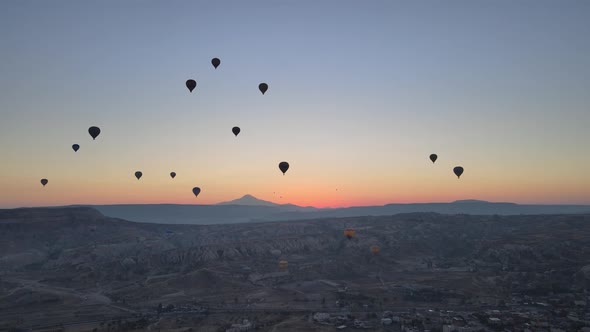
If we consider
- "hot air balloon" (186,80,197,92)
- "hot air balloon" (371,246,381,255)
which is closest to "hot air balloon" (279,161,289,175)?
"hot air balloon" (186,80,197,92)

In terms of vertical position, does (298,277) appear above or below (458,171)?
below

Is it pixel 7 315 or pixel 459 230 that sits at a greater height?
pixel 459 230

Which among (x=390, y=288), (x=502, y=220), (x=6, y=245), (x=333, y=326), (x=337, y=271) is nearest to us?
(x=333, y=326)

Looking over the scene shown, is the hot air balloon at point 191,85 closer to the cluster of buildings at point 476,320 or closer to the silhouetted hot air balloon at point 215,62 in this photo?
the silhouetted hot air balloon at point 215,62

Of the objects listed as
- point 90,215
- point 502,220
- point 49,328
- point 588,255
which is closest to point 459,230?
point 502,220

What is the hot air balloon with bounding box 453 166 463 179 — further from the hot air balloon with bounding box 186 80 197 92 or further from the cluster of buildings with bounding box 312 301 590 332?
the hot air balloon with bounding box 186 80 197 92

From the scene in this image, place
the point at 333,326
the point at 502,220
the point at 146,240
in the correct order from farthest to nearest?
the point at 502,220 < the point at 146,240 < the point at 333,326

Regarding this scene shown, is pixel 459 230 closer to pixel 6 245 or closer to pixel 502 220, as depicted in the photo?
pixel 502 220

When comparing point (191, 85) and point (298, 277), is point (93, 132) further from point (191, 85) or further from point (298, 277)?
point (298, 277)

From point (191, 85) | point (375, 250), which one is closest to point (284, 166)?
point (191, 85)
